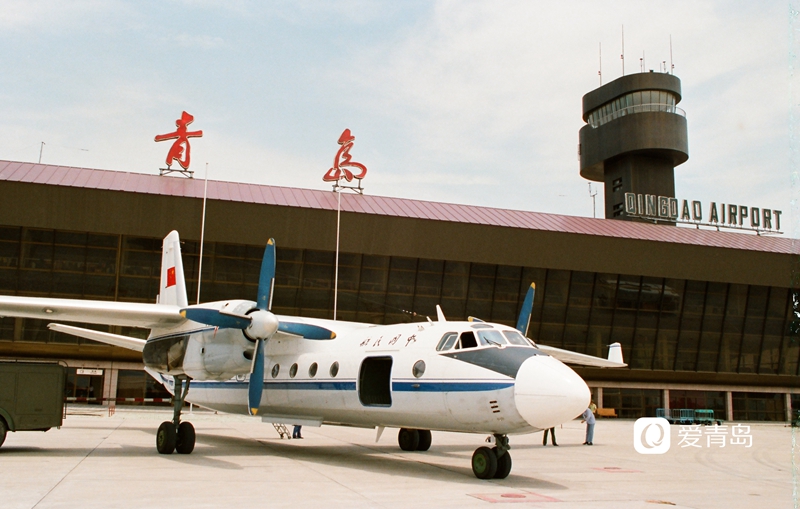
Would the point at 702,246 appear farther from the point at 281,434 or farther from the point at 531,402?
the point at 531,402

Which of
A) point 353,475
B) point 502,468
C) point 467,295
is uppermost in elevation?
point 467,295

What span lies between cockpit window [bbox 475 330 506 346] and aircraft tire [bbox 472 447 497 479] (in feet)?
7.13

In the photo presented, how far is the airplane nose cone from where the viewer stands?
12508 mm

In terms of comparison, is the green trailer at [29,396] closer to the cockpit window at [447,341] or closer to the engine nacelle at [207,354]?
the engine nacelle at [207,354]

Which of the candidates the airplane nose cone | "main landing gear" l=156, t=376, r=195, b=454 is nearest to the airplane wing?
"main landing gear" l=156, t=376, r=195, b=454

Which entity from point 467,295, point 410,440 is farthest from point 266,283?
point 467,295

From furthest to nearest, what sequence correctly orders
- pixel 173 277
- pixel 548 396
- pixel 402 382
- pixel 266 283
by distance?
pixel 173 277
pixel 266 283
pixel 402 382
pixel 548 396

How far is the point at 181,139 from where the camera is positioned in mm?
43469

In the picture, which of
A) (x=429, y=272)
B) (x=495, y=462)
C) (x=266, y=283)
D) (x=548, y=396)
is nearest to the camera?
(x=548, y=396)

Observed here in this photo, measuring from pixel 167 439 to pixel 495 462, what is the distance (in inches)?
338

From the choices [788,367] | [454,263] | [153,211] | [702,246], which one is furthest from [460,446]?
[788,367]

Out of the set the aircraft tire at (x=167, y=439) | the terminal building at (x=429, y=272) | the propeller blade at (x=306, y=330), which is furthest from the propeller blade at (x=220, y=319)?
the terminal building at (x=429, y=272)

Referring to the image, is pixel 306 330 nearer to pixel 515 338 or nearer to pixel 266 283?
pixel 266 283

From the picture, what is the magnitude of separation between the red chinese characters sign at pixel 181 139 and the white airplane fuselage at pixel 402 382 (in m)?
25.5
